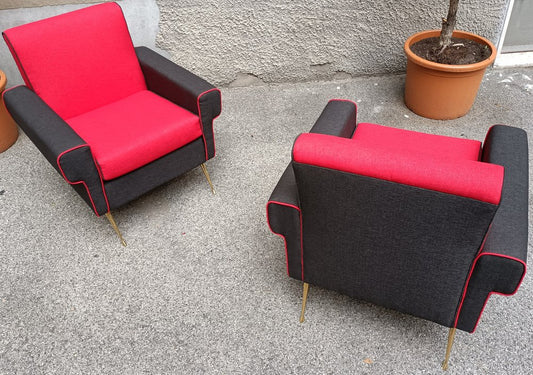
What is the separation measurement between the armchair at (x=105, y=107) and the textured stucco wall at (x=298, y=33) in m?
0.70

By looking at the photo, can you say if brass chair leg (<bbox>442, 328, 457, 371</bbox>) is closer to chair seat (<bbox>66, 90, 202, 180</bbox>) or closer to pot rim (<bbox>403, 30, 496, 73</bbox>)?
chair seat (<bbox>66, 90, 202, 180</bbox>)

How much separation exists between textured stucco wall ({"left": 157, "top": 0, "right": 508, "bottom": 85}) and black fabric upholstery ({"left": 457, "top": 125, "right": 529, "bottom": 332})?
1.83 m

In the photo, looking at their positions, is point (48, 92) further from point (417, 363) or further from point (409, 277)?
point (417, 363)

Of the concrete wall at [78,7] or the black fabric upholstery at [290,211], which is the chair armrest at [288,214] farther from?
the concrete wall at [78,7]

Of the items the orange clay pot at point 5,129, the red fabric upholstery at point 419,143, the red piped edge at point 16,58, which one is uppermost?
the red piped edge at point 16,58

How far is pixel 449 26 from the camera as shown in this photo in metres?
2.62

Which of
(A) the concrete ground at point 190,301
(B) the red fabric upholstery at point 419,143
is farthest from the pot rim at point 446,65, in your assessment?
(B) the red fabric upholstery at point 419,143

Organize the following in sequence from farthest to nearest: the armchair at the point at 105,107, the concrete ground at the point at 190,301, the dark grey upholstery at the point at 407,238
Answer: the armchair at the point at 105,107 < the concrete ground at the point at 190,301 < the dark grey upholstery at the point at 407,238

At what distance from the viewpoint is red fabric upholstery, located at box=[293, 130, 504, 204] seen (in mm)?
1019

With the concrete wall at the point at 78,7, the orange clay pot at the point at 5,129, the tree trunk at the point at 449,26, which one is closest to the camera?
the tree trunk at the point at 449,26

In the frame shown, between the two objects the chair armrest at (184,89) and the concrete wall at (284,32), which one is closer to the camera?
the chair armrest at (184,89)

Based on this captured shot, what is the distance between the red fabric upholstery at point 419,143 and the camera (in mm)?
1788

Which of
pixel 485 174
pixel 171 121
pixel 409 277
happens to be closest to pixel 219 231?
pixel 171 121

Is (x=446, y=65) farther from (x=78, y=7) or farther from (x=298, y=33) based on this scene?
(x=78, y=7)
